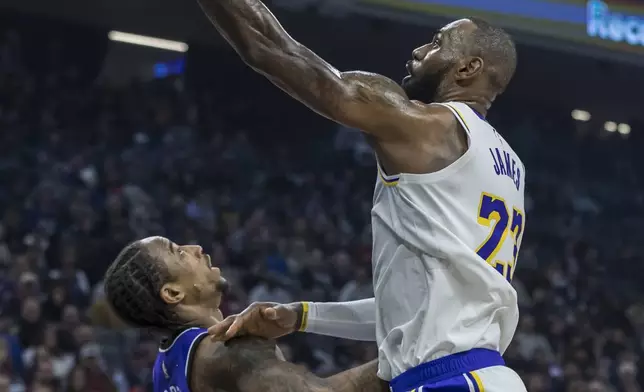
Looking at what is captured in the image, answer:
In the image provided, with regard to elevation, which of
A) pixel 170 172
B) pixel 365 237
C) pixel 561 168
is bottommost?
pixel 561 168

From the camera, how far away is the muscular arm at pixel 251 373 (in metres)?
3.02

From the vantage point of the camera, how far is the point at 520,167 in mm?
3158

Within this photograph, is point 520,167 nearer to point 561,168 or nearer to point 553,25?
point 553,25

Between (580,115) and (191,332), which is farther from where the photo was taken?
(580,115)

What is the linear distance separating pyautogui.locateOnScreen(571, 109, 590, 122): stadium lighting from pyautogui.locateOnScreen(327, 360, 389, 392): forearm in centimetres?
1319

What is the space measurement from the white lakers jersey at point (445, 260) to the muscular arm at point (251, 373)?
0.29m

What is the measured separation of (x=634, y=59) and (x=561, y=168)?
2268 mm

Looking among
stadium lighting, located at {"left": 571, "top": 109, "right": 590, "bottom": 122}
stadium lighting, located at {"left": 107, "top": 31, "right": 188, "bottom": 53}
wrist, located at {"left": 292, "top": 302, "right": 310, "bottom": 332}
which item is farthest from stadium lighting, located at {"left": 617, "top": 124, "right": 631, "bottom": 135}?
wrist, located at {"left": 292, "top": 302, "right": 310, "bottom": 332}

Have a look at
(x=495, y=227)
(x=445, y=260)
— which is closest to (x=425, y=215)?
(x=445, y=260)

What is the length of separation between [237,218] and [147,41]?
172 inches

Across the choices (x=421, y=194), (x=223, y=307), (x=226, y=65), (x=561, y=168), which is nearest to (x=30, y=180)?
(x=223, y=307)

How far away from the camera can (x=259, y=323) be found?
123 inches

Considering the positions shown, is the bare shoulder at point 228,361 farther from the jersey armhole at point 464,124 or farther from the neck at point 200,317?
the jersey armhole at point 464,124

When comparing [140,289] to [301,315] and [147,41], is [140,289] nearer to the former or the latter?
[301,315]
